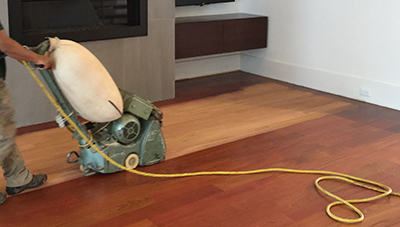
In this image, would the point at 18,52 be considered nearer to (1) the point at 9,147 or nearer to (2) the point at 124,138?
(1) the point at 9,147

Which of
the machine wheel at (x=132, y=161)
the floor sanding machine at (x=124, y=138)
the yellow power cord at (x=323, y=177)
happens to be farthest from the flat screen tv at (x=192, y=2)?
the yellow power cord at (x=323, y=177)

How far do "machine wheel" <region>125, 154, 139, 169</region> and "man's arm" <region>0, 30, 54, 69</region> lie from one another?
66 cm

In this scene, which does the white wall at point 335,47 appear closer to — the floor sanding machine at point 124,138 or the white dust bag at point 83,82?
the floor sanding machine at point 124,138

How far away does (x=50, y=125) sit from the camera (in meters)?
3.27

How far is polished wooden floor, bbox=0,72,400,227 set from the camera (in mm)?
2070

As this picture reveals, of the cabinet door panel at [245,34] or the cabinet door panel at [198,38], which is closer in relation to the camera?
the cabinet door panel at [198,38]

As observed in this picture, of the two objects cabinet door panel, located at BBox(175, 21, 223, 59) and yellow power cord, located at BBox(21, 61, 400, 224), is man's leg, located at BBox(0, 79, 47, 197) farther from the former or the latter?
cabinet door panel, located at BBox(175, 21, 223, 59)

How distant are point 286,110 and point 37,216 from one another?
2.21 metres

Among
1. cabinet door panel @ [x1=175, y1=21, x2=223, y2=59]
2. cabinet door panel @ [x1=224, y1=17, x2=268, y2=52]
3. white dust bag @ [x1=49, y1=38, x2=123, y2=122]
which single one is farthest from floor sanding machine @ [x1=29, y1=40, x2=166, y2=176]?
cabinet door panel @ [x1=224, y1=17, x2=268, y2=52]

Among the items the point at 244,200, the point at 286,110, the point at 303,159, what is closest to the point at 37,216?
the point at 244,200

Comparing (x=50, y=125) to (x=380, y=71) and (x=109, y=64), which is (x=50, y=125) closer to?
(x=109, y=64)

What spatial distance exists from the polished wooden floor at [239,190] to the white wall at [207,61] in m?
1.62

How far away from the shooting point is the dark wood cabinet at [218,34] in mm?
4123

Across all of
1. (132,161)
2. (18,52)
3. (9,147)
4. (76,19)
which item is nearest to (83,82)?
(18,52)
